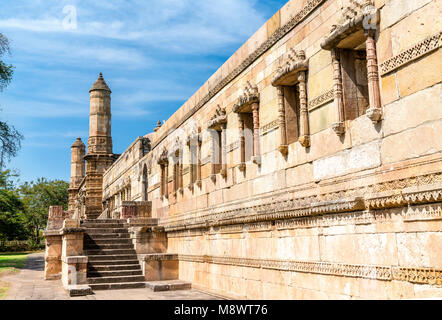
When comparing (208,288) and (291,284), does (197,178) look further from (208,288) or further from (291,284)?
(291,284)

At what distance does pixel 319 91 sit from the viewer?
266 inches

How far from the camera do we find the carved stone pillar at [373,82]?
545 cm

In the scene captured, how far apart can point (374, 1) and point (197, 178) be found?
23.7 ft

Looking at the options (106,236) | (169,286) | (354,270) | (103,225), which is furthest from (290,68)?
(103,225)

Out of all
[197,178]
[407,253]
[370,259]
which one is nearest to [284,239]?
[370,259]

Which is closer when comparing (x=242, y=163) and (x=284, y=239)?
(x=284, y=239)

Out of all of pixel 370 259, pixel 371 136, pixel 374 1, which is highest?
pixel 374 1

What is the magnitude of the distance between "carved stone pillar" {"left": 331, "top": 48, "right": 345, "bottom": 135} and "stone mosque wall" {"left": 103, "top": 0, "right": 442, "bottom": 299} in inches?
0.6

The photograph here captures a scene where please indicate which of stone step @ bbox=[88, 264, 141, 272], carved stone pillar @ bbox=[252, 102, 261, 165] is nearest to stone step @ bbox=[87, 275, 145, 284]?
stone step @ bbox=[88, 264, 141, 272]

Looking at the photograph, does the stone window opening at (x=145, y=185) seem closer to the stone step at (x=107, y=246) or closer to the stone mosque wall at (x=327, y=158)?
the stone step at (x=107, y=246)

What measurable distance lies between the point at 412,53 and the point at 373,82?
23.6 inches

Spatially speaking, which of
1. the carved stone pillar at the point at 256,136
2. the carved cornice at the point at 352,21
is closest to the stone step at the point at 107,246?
the carved stone pillar at the point at 256,136

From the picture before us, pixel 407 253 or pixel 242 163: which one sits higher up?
pixel 242 163

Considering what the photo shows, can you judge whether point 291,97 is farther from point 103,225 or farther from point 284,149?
point 103,225
